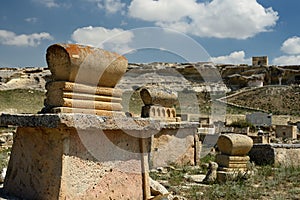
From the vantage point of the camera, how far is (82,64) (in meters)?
4.29

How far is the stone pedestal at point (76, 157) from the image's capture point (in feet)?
12.2

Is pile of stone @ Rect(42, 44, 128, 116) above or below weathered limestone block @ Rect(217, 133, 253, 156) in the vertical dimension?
above

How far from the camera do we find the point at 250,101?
51406mm

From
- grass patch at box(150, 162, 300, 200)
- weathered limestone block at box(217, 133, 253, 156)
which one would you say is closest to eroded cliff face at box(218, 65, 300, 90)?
grass patch at box(150, 162, 300, 200)

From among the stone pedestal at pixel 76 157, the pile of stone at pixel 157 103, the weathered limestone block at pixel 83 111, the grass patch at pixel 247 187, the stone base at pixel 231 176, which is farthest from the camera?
the pile of stone at pixel 157 103

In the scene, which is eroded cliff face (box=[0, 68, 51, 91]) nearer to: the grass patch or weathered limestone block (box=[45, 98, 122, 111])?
the grass patch

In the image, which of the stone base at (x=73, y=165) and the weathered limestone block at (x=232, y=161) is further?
the weathered limestone block at (x=232, y=161)

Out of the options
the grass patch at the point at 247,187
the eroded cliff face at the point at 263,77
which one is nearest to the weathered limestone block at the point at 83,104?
the grass patch at the point at 247,187

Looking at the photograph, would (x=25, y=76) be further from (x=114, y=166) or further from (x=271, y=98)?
(x=114, y=166)

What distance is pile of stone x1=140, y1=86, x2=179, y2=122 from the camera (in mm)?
10328

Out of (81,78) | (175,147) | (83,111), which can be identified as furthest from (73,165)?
(175,147)

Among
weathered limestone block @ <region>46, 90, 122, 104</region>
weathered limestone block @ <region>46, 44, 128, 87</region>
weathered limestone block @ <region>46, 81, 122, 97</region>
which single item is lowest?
weathered limestone block @ <region>46, 90, 122, 104</region>

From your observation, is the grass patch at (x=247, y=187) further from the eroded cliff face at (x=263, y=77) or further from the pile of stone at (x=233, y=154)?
the eroded cliff face at (x=263, y=77)

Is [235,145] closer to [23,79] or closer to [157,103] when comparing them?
[157,103]
